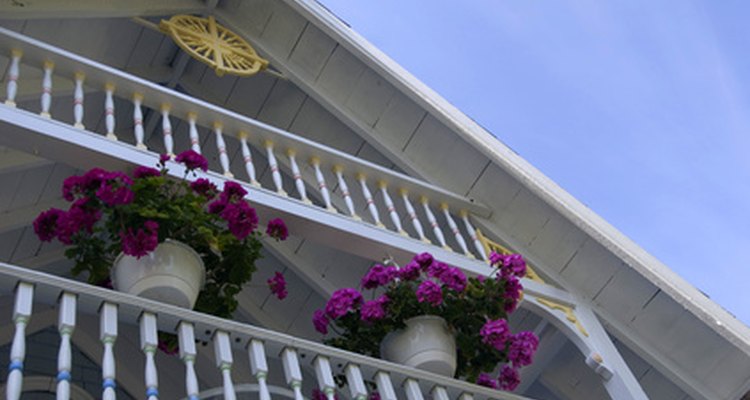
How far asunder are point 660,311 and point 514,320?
0.73m

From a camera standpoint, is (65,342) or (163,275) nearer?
(65,342)

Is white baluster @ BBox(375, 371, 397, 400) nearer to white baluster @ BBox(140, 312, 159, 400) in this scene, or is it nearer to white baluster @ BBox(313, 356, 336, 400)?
white baluster @ BBox(313, 356, 336, 400)

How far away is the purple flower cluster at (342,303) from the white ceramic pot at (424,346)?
168 mm

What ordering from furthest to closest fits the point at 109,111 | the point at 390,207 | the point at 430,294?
the point at 390,207 → the point at 109,111 → the point at 430,294

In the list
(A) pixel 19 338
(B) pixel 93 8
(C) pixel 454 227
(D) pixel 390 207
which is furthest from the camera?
(B) pixel 93 8

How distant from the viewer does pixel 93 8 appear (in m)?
4.68

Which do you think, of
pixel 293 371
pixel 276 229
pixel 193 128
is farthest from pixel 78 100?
pixel 293 371

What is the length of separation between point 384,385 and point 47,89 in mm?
1715

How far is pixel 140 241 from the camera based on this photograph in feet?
9.33

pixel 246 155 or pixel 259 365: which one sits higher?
pixel 246 155

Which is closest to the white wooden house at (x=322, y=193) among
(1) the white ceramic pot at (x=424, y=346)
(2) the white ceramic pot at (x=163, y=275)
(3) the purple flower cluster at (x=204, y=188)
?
(1) the white ceramic pot at (x=424, y=346)

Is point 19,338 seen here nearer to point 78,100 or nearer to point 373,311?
point 373,311

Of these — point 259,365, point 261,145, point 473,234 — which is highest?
point 473,234

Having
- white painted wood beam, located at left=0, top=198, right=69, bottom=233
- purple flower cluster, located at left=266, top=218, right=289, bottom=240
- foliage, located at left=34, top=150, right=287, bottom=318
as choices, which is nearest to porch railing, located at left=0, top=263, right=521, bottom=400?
foliage, located at left=34, top=150, right=287, bottom=318
